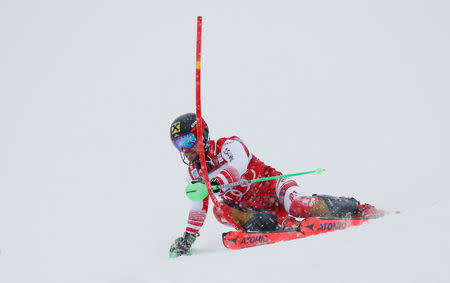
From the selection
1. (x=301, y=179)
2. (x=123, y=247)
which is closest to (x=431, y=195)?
(x=123, y=247)

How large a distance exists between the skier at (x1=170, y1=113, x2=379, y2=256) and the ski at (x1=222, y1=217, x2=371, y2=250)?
274mm

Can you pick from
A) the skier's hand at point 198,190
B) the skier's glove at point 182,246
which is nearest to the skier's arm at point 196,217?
the skier's glove at point 182,246

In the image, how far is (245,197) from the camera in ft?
16.4

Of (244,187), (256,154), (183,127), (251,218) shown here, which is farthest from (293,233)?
(256,154)

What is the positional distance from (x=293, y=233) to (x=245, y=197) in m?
1.33

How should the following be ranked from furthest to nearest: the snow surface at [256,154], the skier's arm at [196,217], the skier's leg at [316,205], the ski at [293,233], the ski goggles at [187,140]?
the skier's arm at [196,217]
the ski goggles at [187,140]
the skier's leg at [316,205]
the ski at [293,233]
the snow surface at [256,154]

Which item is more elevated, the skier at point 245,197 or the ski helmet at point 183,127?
the ski helmet at point 183,127

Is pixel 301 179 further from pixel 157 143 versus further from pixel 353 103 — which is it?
pixel 353 103

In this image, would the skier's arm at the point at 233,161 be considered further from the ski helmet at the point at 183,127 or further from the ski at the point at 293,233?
the ski at the point at 293,233

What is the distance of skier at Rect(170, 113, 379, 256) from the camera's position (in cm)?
424

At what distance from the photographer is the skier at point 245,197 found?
424 centimetres

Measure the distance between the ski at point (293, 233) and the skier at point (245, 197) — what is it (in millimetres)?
274

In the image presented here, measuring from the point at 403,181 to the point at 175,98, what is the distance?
45.7m

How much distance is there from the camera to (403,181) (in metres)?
6.72
